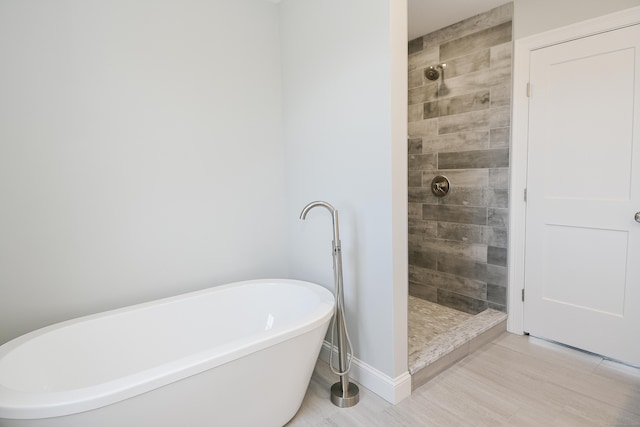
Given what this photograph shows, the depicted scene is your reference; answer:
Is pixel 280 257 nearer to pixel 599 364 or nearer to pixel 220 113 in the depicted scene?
pixel 220 113

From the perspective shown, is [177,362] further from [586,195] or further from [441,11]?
[441,11]

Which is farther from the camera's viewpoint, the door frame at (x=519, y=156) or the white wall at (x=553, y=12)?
the door frame at (x=519, y=156)

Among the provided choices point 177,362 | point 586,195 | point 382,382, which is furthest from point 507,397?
point 177,362

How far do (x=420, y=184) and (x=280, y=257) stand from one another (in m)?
1.51

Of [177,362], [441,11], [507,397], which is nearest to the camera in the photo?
[177,362]

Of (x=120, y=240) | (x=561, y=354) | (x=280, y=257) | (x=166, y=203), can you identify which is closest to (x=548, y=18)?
(x=561, y=354)

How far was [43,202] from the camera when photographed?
5.96ft

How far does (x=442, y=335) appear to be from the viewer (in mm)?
2480

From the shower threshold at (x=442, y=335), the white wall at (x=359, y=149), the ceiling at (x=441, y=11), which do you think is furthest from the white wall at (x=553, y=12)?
the shower threshold at (x=442, y=335)

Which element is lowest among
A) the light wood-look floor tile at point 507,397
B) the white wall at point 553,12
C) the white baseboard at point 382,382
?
the light wood-look floor tile at point 507,397

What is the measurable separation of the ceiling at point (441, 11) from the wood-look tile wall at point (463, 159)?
0.07m

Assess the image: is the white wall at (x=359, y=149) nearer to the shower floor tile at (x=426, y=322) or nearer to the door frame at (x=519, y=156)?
the shower floor tile at (x=426, y=322)

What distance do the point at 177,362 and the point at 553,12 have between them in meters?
3.03

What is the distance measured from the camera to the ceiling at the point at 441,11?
2.52m
